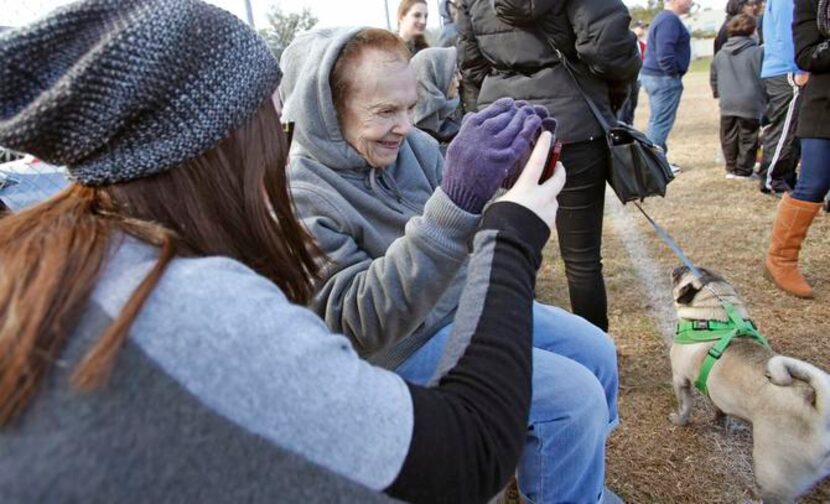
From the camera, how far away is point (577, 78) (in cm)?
246

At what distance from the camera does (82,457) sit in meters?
0.59

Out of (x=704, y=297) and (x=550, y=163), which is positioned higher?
(x=550, y=163)

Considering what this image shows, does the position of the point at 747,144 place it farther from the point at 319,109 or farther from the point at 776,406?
the point at 319,109

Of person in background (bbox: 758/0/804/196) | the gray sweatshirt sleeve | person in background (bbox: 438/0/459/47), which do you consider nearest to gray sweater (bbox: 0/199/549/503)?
the gray sweatshirt sleeve

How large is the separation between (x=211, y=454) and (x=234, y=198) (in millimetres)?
437

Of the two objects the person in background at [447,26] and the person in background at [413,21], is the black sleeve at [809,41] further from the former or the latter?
the person in background at [447,26]

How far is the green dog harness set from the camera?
2.31 m

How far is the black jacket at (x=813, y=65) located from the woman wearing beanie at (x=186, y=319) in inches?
107

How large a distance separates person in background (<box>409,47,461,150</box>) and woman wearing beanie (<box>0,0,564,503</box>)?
92.3 inches

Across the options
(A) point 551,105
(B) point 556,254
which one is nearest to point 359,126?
(A) point 551,105

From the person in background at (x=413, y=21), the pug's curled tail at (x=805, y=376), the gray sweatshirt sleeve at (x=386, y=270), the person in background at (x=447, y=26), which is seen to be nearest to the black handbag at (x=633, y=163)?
the pug's curled tail at (x=805, y=376)

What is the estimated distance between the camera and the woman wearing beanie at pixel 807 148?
9.41 feet

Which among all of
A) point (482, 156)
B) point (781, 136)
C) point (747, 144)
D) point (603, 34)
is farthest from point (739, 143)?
point (482, 156)

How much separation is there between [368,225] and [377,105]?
0.35 m
